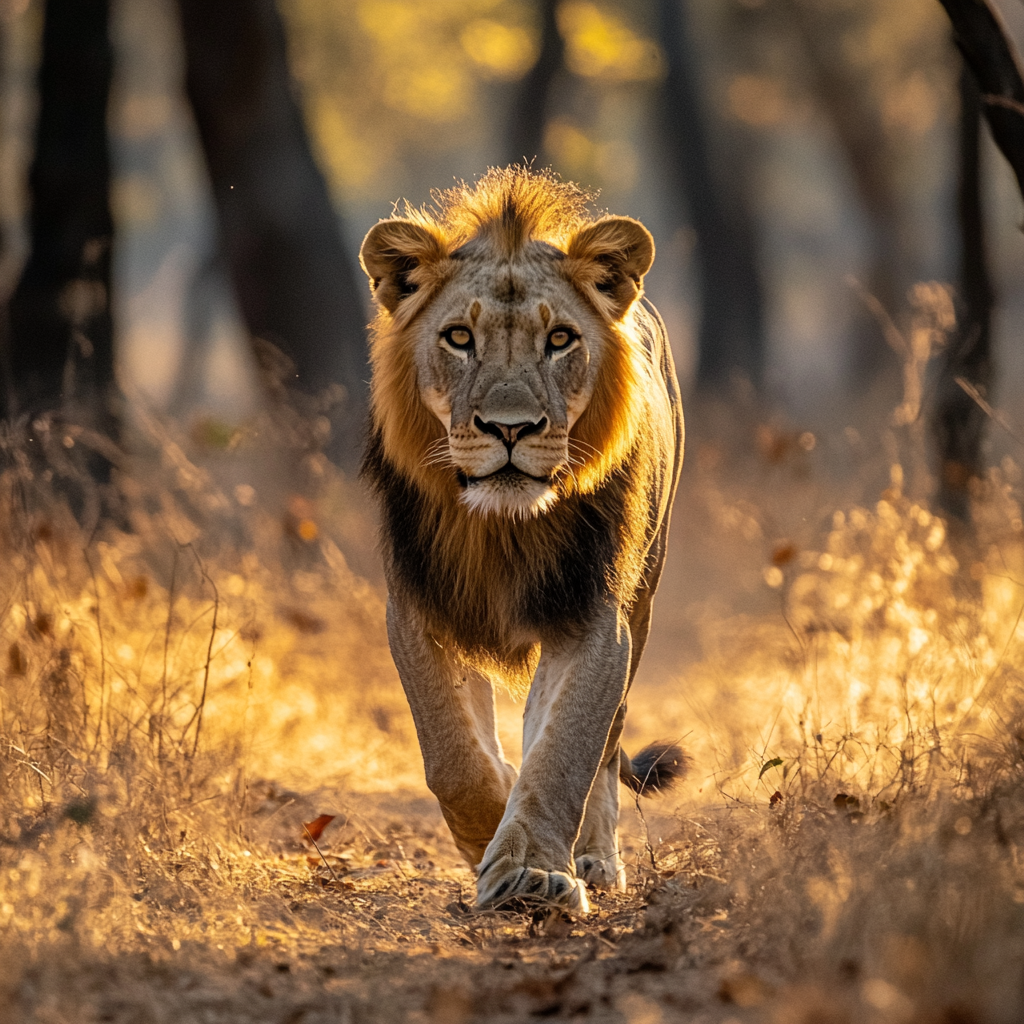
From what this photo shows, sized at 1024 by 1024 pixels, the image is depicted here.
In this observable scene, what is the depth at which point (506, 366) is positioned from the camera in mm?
4234

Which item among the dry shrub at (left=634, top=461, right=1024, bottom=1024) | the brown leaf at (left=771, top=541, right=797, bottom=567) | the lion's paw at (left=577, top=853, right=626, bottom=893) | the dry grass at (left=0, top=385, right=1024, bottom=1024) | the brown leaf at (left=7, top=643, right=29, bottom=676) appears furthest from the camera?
the brown leaf at (left=771, top=541, right=797, bottom=567)

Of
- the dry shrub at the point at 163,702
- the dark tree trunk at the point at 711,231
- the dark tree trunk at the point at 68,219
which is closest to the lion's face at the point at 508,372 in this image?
the dry shrub at the point at 163,702

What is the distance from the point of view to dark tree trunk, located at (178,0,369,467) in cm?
1136

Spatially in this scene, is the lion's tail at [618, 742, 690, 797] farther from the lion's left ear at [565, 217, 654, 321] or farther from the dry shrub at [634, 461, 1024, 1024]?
the lion's left ear at [565, 217, 654, 321]

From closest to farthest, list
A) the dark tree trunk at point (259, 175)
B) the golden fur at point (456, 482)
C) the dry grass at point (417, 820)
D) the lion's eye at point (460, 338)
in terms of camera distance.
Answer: the dry grass at point (417, 820) < the lion's eye at point (460, 338) < the golden fur at point (456, 482) < the dark tree trunk at point (259, 175)

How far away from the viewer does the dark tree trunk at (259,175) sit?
37.3ft

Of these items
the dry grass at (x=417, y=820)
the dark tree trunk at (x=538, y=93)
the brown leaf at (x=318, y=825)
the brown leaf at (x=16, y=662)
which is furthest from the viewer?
the dark tree trunk at (x=538, y=93)

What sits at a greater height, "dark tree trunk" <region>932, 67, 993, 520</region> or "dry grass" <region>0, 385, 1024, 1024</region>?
"dark tree trunk" <region>932, 67, 993, 520</region>

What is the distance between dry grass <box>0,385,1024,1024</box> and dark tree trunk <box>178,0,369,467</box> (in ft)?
12.6

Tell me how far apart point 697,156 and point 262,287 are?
11.0 meters

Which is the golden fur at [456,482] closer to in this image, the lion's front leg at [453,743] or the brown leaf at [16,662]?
the lion's front leg at [453,743]

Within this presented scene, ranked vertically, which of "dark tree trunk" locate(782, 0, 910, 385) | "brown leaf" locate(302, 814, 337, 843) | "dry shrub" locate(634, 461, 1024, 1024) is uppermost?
"dark tree trunk" locate(782, 0, 910, 385)

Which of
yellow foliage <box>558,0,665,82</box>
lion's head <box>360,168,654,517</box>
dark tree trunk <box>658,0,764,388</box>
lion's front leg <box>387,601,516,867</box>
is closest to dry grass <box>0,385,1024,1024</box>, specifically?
lion's front leg <box>387,601,516,867</box>

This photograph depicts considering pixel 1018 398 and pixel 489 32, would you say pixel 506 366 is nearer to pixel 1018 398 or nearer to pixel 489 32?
pixel 1018 398
